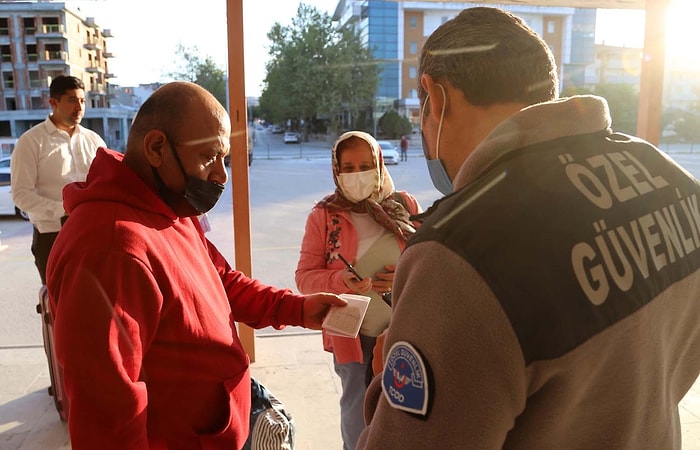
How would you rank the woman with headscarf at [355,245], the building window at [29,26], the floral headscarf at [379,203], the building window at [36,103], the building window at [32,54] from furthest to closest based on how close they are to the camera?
the building window at [36,103] → the building window at [32,54] → the building window at [29,26] → the floral headscarf at [379,203] → the woman with headscarf at [355,245]

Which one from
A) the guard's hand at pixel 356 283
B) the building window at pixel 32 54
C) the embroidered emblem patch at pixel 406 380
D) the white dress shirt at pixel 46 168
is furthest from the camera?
the building window at pixel 32 54

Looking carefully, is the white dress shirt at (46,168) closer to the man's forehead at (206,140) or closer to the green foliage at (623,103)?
the man's forehead at (206,140)

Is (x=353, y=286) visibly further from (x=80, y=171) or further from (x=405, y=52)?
(x=405, y=52)

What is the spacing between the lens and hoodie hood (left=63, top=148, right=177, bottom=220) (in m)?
1.33

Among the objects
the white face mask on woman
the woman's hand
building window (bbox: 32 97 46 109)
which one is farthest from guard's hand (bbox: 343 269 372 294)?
building window (bbox: 32 97 46 109)

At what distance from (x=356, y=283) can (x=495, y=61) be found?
1506 mm

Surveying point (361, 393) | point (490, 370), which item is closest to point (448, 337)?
point (490, 370)

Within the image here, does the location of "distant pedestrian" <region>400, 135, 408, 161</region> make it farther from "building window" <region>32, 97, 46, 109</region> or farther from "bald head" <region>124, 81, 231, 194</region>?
"bald head" <region>124, 81, 231, 194</region>

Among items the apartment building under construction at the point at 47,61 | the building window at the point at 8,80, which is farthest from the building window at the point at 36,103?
the building window at the point at 8,80

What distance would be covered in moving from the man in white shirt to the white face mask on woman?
1.82 meters

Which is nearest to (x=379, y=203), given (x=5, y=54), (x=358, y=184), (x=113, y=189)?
(x=358, y=184)

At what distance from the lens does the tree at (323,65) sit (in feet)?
87.2

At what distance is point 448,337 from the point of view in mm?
706

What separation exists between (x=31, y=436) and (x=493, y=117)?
319 centimetres
